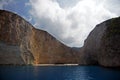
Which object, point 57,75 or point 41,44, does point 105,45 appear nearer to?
point 57,75

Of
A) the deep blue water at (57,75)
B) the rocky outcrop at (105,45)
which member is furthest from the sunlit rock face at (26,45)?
the deep blue water at (57,75)

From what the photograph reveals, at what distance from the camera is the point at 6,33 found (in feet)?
225

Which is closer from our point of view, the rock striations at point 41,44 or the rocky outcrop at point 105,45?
the rocky outcrop at point 105,45

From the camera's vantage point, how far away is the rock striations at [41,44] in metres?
58.4

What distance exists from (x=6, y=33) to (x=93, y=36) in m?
30.4

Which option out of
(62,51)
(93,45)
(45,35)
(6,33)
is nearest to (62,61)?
(62,51)

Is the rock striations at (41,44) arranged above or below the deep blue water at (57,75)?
above

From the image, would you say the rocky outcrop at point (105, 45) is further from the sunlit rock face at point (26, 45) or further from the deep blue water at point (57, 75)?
the sunlit rock face at point (26, 45)

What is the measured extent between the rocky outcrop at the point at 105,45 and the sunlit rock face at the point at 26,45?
1755 cm

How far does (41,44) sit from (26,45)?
41.9 ft

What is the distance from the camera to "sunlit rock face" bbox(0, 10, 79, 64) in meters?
66.8

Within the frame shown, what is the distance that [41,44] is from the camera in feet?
283

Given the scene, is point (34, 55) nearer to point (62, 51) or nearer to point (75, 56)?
point (62, 51)

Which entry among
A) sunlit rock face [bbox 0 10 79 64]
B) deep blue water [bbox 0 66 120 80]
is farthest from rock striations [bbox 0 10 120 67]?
deep blue water [bbox 0 66 120 80]
